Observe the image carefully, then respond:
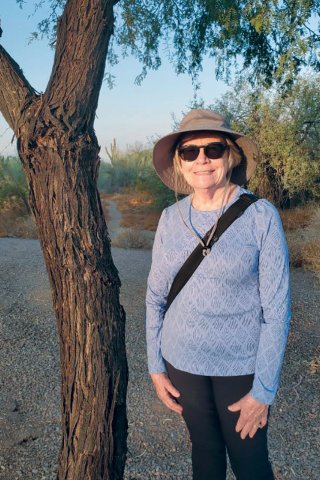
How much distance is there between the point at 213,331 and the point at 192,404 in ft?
1.15

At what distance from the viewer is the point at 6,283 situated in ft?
30.7

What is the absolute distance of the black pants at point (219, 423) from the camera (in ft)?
7.47

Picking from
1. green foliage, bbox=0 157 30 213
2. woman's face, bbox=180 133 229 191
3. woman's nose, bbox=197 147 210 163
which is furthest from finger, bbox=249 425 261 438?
green foliage, bbox=0 157 30 213

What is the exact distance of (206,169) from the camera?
7.53ft

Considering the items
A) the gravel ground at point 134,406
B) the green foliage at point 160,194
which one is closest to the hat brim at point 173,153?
the gravel ground at point 134,406

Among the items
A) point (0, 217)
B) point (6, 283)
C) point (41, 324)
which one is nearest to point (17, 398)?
point (41, 324)

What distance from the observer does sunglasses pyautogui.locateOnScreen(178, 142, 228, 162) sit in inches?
91.8

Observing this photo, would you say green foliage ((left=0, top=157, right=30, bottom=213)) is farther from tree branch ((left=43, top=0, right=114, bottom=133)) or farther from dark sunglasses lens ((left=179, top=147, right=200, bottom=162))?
dark sunglasses lens ((left=179, top=147, right=200, bottom=162))

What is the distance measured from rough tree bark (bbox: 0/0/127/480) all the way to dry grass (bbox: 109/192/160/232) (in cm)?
1485

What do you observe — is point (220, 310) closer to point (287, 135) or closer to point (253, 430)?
point (253, 430)

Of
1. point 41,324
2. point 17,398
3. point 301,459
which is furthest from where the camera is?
point 41,324

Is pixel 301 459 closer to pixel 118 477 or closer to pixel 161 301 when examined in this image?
pixel 118 477

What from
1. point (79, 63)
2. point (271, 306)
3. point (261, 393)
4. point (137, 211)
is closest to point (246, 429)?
point (261, 393)

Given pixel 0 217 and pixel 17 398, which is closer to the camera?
pixel 17 398
